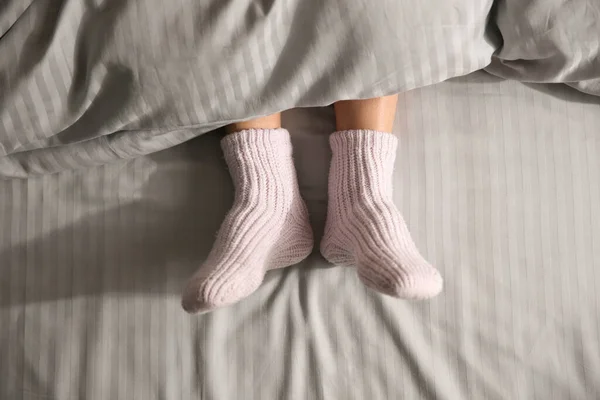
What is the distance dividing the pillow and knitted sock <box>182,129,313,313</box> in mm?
302

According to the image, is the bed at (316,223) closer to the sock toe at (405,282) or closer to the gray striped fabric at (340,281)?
the gray striped fabric at (340,281)

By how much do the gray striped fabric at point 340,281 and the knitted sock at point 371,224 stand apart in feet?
A: 0.16

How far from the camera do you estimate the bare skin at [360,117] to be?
2.43 ft

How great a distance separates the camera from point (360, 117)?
2.44 feet

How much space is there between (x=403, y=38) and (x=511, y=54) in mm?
163

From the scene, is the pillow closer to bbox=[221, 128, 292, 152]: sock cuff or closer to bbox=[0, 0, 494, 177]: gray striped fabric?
bbox=[0, 0, 494, 177]: gray striped fabric

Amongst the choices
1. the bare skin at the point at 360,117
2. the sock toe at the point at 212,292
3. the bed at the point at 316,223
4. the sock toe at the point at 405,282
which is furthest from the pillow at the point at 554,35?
the sock toe at the point at 212,292

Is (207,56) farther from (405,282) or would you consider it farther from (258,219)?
(405,282)

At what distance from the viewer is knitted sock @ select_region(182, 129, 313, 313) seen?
65 centimetres

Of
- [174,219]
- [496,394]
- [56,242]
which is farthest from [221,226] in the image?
[496,394]

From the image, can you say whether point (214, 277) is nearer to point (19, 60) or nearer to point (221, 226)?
point (221, 226)

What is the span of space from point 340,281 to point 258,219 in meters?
0.14

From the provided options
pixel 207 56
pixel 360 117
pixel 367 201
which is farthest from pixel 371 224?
pixel 207 56

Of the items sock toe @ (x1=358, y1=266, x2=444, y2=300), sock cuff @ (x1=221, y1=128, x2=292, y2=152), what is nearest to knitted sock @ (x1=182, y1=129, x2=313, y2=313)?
sock cuff @ (x1=221, y1=128, x2=292, y2=152)
